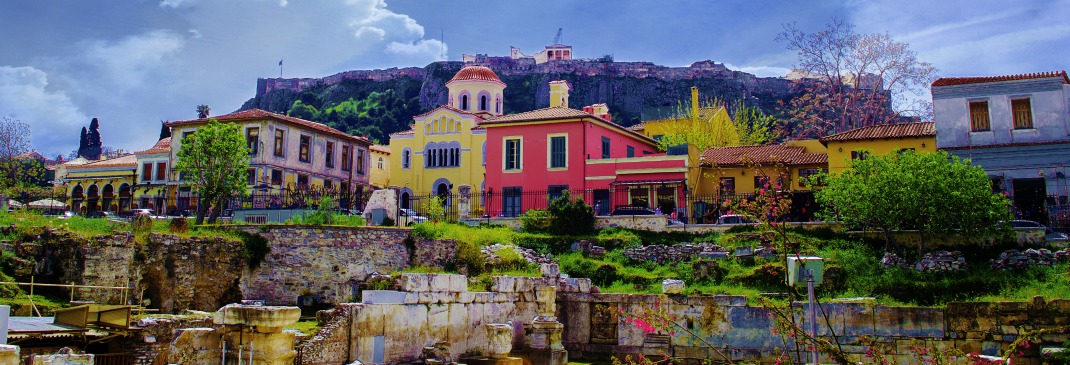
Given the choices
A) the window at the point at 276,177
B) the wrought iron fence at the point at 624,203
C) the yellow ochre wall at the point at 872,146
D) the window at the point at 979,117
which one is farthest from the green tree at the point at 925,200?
the window at the point at 276,177

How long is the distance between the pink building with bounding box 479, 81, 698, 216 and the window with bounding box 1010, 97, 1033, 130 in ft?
37.8

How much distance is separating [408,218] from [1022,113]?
69.7 ft

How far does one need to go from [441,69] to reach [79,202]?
234 feet

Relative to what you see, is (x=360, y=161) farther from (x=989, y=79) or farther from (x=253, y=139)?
(x=989, y=79)

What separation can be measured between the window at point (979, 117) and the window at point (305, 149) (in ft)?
101

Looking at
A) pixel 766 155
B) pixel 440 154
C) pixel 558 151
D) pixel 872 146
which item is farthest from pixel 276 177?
pixel 872 146

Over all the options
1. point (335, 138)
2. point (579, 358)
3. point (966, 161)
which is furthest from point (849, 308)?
point (335, 138)

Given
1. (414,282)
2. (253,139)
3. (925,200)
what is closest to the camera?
(414,282)

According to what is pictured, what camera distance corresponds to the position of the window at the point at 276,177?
133 ft

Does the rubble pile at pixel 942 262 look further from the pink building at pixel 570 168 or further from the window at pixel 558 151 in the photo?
the window at pixel 558 151

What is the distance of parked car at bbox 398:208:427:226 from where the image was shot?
2756 centimetres

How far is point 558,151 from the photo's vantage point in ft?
117

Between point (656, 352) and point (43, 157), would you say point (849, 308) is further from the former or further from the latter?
point (43, 157)

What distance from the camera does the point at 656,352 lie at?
19844mm
